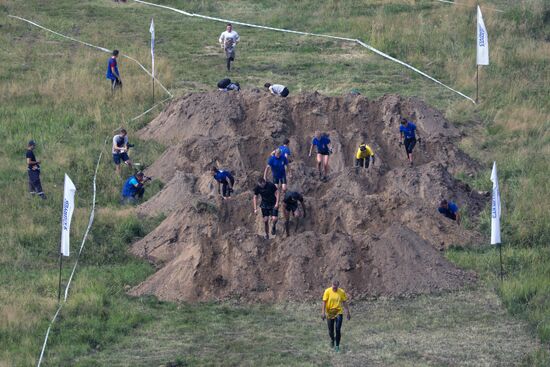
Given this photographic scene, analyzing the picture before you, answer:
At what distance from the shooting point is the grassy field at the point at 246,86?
23781mm

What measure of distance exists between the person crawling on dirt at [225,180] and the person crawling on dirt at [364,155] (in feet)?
11.7

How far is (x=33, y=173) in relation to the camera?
3219cm

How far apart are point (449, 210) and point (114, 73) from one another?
1296 cm

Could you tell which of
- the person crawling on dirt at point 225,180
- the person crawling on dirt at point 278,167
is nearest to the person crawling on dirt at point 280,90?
the person crawling on dirt at point 225,180

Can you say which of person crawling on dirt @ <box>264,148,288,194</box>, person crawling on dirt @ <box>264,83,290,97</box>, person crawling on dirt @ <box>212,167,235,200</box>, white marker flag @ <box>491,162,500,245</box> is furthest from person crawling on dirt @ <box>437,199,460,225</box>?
person crawling on dirt @ <box>264,83,290,97</box>

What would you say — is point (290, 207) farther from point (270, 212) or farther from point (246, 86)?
point (246, 86)

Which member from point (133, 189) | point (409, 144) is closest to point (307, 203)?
point (133, 189)

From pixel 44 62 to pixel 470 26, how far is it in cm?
1356

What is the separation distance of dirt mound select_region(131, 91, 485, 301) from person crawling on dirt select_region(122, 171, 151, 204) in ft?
2.17

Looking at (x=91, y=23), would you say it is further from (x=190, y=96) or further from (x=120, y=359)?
(x=120, y=359)

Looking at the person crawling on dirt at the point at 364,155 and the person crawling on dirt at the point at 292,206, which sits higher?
the person crawling on dirt at the point at 364,155

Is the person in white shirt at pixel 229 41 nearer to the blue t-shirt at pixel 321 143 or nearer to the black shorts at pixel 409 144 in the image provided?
the black shorts at pixel 409 144

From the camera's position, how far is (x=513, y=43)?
4462cm

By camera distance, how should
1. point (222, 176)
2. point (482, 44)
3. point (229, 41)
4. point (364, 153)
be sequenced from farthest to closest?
point (229, 41) < point (482, 44) < point (364, 153) < point (222, 176)
